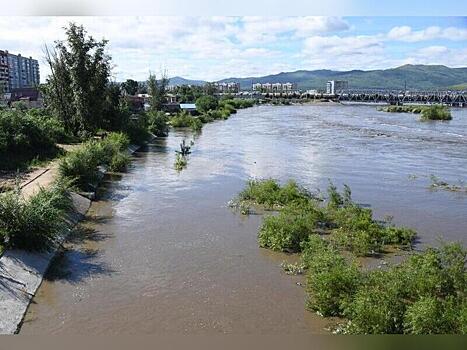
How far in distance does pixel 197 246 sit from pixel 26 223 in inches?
111

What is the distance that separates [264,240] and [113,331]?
373 centimetres

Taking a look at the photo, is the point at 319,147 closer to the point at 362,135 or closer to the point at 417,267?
the point at 362,135

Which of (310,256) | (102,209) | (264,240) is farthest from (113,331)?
(102,209)

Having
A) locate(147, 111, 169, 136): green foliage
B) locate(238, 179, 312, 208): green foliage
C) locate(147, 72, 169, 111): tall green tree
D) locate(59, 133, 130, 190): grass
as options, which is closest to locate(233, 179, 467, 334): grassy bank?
locate(238, 179, 312, 208): green foliage

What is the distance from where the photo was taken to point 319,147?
2455 centimetres

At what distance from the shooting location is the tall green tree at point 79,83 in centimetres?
2042

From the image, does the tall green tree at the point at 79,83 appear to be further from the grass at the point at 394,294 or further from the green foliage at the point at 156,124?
the grass at the point at 394,294

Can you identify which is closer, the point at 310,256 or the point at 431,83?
the point at 310,256

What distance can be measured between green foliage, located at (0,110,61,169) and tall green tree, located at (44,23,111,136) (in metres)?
3.65

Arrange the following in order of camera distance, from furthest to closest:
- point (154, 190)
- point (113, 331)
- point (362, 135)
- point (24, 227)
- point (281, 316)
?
point (362, 135), point (154, 190), point (24, 227), point (281, 316), point (113, 331)

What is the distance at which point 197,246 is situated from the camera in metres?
8.66

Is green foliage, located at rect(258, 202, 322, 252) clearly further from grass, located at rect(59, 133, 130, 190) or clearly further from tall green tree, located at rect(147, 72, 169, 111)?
tall green tree, located at rect(147, 72, 169, 111)

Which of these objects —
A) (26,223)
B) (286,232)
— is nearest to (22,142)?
(26,223)

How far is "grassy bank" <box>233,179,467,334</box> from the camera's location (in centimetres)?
503
